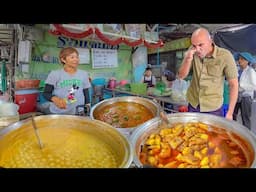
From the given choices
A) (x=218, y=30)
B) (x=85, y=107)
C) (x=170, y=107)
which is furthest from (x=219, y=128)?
(x=85, y=107)

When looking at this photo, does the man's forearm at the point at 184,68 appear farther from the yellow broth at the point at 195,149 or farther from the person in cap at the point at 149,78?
the yellow broth at the point at 195,149

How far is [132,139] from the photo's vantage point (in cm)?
153

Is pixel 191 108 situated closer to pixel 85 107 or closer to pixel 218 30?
pixel 218 30

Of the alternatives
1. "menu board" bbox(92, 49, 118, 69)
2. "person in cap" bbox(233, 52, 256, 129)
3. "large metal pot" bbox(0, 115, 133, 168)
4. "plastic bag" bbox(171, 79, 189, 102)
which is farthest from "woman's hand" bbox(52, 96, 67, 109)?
"person in cap" bbox(233, 52, 256, 129)

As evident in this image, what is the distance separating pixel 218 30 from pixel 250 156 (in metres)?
0.76

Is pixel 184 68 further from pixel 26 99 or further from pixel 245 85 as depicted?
pixel 26 99

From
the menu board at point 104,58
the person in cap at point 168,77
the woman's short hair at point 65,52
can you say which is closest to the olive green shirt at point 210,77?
the person in cap at point 168,77

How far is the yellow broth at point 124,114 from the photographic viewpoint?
1.76 m

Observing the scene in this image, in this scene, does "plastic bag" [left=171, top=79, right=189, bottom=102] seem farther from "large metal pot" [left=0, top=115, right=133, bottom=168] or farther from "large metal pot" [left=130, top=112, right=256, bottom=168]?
"large metal pot" [left=0, top=115, right=133, bottom=168]

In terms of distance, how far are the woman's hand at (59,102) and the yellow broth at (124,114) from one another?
0.21 m

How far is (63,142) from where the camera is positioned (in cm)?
168

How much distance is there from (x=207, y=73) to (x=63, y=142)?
0.98 metres

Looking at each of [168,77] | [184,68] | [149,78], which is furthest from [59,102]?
[184,68]

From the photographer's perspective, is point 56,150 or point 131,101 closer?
point 56,150
